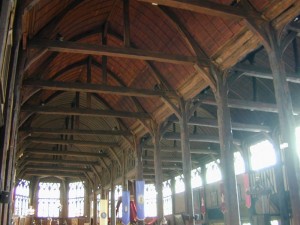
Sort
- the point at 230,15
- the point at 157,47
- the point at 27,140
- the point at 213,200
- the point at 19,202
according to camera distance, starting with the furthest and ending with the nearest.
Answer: the point at 19,202 → the point at 213,200 → the point at 27,140 → the point at 157,47 → the point at 230,15

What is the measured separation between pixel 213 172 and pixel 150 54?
1753 cm

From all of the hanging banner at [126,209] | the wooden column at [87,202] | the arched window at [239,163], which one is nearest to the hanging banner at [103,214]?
the hanging banner at [126,209]

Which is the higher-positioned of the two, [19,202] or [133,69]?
[133,69]

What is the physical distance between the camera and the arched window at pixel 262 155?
2229 cm

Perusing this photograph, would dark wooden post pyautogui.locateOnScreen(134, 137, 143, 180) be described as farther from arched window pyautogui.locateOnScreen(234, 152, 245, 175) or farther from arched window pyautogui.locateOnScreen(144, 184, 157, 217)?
arched window pyautogui.locateOnScreen(144, 184, 157, 217)

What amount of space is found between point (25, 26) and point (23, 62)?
1.35m

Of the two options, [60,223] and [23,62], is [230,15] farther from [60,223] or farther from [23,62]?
[60,223]

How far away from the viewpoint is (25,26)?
11828 millimetres

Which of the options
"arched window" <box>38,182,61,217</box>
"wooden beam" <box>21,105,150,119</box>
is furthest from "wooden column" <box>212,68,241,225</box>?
"arched window" <box>38,182,61,217</box>

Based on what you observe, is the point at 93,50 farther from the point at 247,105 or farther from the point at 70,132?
the point at 70,132

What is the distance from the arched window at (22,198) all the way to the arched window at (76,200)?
5.28 meters

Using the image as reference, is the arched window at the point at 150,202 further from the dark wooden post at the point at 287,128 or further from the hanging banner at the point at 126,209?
the dark wooden post at the point at 287,128

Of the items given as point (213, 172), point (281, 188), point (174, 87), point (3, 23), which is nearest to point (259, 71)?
point (174, 87)

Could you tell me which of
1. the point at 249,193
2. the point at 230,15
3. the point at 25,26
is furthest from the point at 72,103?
the point at 230,15
